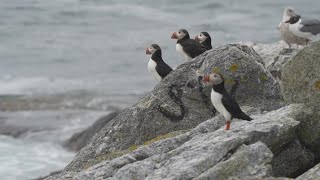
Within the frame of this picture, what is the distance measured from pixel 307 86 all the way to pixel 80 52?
1354 inches

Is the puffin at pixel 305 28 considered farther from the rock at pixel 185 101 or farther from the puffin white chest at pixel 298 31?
the rock at pixel 185 101

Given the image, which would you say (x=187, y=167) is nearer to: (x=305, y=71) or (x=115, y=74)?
(x=305, y=71)

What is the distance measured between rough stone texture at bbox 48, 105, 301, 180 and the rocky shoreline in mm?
12

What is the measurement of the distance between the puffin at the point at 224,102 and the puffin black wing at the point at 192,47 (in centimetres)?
447

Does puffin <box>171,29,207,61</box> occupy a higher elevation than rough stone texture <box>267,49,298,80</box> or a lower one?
higher

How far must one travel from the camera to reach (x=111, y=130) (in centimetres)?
1355

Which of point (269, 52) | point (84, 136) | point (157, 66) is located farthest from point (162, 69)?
point (84, 136)

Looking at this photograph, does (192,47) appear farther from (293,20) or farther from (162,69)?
(293,20)

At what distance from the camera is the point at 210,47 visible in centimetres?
1727

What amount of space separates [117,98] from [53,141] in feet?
24.3

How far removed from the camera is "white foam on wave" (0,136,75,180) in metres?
24.4

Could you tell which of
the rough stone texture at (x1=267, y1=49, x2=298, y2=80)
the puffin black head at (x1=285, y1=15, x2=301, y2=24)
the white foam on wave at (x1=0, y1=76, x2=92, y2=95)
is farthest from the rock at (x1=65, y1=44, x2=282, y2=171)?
the white foam on wave at (x1=0, y1=76, x2=92, y2=95)

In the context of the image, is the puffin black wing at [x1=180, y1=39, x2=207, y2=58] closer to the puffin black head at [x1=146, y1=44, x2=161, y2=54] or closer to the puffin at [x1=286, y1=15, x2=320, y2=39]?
the puffin black head at [x1=146, y1=44, x2=161, y2=54]

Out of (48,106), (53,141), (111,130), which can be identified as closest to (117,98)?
(48,106)
